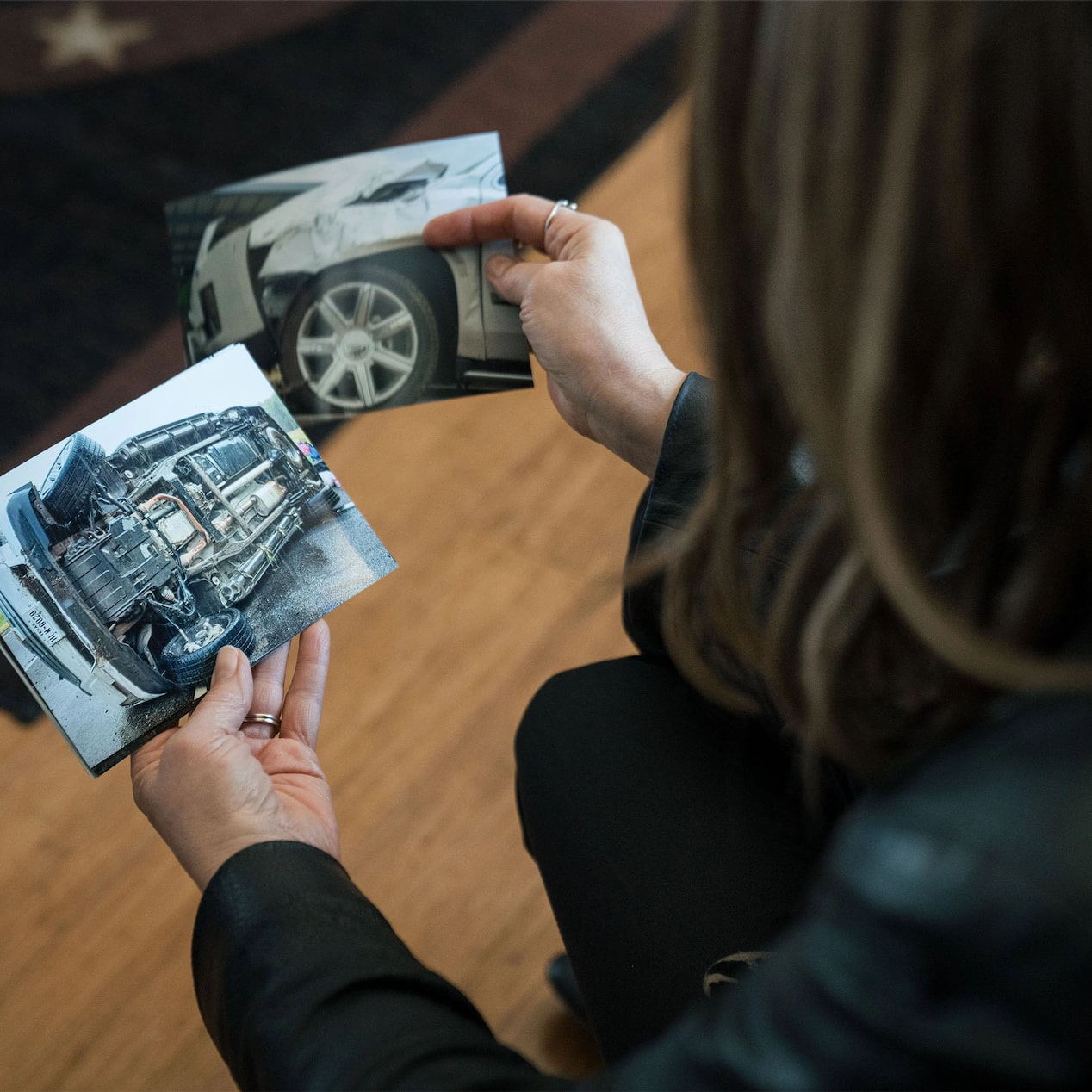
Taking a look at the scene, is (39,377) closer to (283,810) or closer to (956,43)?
(283,810)

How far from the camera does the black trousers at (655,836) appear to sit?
2.12 ft

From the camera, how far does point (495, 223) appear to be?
90 cm

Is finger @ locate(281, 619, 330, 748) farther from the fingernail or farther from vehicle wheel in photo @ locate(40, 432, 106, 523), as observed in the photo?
vehicle wheel in photo @ locate(40, 432, 106, 523)

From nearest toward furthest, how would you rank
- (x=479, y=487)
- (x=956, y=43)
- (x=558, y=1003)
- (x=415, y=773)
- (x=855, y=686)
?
(x=956, y=43), (x=855, y=686), (x=558, y=1003), (x=415, y=773), (x=479, y=487)

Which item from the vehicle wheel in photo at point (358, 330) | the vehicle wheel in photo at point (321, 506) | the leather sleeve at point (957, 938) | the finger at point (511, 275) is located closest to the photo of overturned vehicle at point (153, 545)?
the vehicle wheel in photo at point (321, 506)

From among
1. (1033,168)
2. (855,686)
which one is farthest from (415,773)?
(1033,168)

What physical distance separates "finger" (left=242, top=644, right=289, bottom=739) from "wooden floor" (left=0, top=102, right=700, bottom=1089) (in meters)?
0.33

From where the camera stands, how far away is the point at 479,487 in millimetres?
1271

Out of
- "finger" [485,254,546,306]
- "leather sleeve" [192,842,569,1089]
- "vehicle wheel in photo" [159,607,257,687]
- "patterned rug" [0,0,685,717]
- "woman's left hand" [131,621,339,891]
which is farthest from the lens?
"patterned rug" [0,0,685,717]

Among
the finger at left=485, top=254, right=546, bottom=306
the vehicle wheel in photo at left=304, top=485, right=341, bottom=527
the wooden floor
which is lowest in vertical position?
the wooden floor

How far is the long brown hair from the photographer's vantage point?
0.35 meters

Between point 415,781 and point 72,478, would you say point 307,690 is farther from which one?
point 415,781

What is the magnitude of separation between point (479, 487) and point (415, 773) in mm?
368

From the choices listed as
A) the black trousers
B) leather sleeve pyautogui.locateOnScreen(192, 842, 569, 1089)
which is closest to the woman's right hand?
the black trousers
